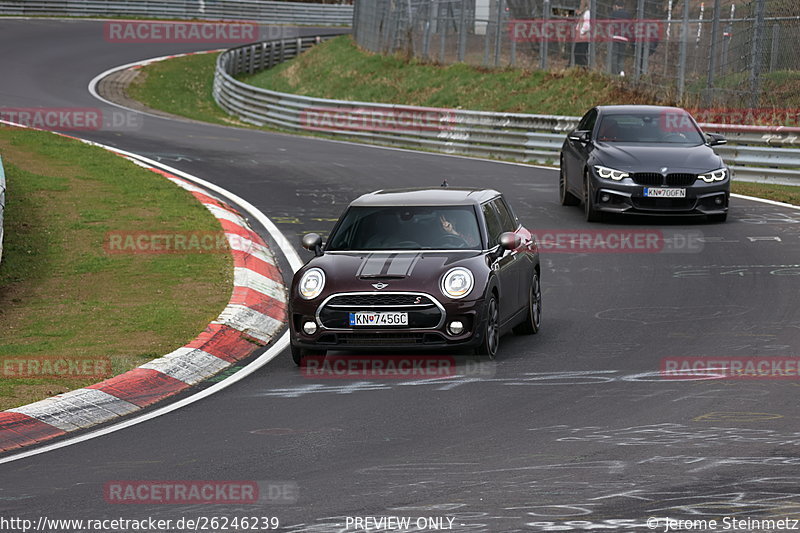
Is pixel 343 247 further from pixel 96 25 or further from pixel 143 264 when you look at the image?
pixel 96 25

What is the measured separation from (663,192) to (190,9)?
51331 mm

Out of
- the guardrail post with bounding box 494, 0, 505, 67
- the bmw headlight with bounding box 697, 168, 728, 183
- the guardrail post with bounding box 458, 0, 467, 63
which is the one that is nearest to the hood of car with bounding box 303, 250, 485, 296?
the bmw headlight with bounding box 697, 168, 728, 183

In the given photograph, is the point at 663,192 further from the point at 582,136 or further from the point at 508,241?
the point at 508,241

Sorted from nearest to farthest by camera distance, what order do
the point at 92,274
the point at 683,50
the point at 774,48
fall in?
the point at 92,274, the point at 774,48, the point at 683,50

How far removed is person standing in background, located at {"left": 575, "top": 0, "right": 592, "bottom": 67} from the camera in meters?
34.6

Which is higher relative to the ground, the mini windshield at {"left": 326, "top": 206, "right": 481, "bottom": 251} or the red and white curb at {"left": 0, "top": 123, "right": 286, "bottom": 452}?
the mini windshield at {"left": 326, "top": 206, "right": 481, "bottom": 251}

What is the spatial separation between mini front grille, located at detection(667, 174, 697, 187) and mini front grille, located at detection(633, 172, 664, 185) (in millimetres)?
121

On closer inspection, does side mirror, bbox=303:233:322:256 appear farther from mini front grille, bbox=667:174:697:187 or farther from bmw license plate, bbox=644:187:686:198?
mini front grille, bbox=667:174:697:187

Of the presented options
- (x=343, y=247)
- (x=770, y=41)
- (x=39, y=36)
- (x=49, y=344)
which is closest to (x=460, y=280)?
(x=343, y=247)

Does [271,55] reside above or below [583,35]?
below

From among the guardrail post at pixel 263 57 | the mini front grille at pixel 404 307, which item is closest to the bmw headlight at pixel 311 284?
the mini front grille at pixel 404 307

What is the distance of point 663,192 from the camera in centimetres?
1847

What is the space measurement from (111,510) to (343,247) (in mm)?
5097

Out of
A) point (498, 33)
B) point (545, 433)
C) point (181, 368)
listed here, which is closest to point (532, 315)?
point (181, 368)
